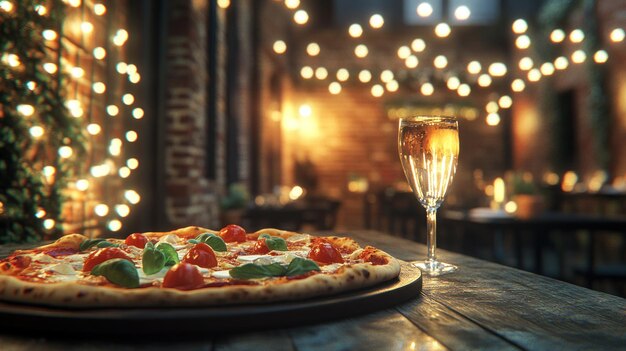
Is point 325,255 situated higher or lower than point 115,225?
higher

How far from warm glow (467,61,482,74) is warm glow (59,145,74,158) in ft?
28.6

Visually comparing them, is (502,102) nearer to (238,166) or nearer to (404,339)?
(238,166)

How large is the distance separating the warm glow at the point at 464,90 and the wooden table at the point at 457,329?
9.57 metres

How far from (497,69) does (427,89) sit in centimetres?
128

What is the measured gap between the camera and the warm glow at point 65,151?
217 cm

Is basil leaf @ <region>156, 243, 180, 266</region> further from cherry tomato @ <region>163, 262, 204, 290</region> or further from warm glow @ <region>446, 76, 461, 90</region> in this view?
warm glow @ <region>446, 76, 461, 90</region>

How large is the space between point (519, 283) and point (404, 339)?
382mm

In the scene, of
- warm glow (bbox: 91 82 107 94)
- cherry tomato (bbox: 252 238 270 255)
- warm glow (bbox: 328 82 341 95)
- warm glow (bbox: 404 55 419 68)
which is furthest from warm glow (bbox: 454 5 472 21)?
cherry tomato (bbox: 252 238 270 255)

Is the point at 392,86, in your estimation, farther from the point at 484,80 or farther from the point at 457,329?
the point at 457,329

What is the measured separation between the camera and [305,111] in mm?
9773

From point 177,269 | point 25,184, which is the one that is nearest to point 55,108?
point 25,184

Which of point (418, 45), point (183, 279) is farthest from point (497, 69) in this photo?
point (183, 279)

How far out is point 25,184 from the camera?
6.09ft

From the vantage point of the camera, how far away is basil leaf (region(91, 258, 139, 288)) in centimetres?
65
